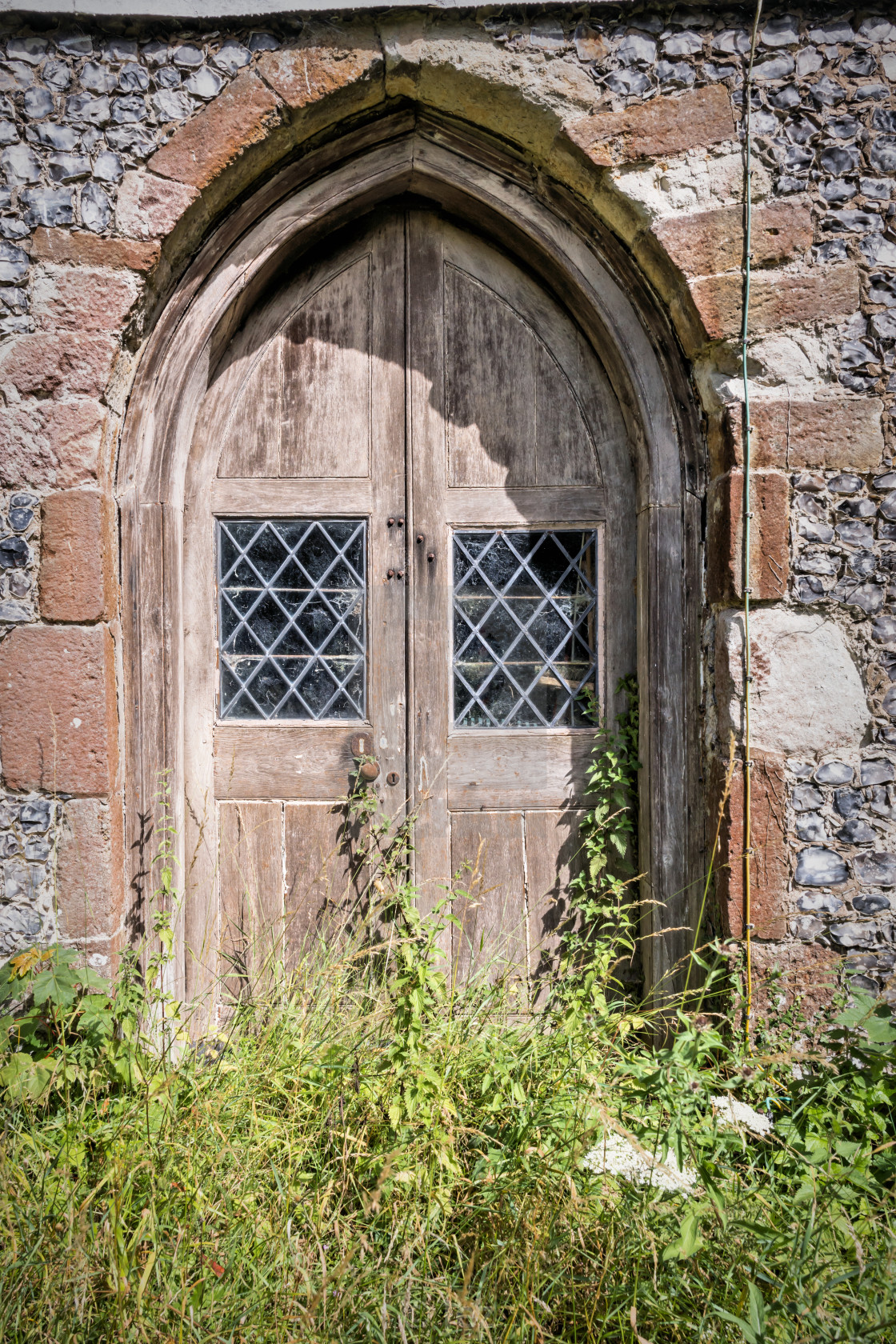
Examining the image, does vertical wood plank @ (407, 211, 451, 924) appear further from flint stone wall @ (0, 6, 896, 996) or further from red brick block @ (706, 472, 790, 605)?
red brick block @ (706, 472, 790, 605)

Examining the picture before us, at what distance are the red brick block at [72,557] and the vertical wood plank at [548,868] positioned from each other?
4.94 feet

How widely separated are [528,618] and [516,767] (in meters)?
0.50

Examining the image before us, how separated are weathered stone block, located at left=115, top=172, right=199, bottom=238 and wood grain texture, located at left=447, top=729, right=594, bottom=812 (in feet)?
5.70

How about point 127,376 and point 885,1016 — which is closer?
point 885,1016

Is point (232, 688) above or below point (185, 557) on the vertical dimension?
below

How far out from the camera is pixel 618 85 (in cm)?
213

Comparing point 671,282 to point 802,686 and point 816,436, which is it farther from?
point 802,686

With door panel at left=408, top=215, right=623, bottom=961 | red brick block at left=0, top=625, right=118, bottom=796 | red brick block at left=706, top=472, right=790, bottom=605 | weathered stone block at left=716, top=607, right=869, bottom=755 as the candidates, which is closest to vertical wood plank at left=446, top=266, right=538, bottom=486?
door panel at left=408, top=215, right=623, bottom=961

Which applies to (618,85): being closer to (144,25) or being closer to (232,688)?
(144,25)

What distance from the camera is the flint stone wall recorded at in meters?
2.13

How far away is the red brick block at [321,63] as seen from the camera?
212 centimetres

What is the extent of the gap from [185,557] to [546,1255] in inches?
83.5

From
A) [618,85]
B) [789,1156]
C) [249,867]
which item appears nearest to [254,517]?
[249,867]

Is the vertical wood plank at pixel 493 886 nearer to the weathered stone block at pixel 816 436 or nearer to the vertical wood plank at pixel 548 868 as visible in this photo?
the vertical wood plank at pixel 548 868
